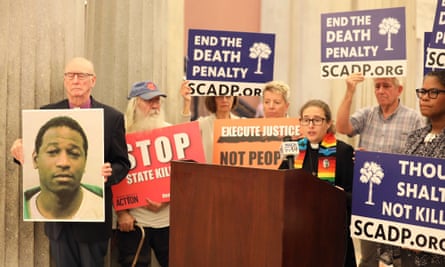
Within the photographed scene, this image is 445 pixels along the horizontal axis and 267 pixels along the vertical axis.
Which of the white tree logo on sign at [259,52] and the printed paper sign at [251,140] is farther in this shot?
the white tree logo on sign at [259,52]

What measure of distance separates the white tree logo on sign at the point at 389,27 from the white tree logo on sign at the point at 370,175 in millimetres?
1686

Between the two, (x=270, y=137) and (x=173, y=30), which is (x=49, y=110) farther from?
(x=173, y=30)

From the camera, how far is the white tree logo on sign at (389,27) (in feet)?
17.4

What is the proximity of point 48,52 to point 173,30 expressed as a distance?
79.7 inches

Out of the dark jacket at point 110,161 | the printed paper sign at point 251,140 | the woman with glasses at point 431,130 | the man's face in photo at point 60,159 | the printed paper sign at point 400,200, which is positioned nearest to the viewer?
the printed paper sign at point 400,200

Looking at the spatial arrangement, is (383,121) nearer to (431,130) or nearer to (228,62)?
(228,62)

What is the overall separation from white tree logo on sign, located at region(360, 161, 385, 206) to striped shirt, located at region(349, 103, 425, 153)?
4.89 ft

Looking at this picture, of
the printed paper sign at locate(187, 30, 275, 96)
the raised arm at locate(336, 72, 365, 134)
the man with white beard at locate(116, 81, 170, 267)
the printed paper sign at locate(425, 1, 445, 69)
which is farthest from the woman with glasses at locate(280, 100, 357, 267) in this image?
the printed paper sign at locate(187, 30, 275, 96)

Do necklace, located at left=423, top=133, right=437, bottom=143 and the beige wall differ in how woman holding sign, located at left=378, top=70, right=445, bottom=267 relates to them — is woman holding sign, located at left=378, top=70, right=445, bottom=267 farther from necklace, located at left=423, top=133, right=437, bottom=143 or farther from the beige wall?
the beige wall

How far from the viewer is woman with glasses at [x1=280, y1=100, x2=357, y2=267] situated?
438cm

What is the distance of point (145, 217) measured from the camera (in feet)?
17.3

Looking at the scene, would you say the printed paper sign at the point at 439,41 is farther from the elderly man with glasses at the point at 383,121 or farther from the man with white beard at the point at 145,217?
the man with white beard at the point at 145,217

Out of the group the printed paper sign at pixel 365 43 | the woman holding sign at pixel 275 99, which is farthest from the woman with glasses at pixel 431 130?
the woman holding sign at pixel 275 99

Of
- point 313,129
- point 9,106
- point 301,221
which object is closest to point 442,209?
point 301,221
